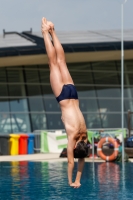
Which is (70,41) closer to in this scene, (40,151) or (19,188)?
(40,151)

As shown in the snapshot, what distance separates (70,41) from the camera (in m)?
36.4

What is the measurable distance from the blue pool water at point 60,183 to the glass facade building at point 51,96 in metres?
12.9

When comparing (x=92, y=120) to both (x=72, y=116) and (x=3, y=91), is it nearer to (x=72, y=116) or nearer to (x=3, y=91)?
(x=3, y=91)

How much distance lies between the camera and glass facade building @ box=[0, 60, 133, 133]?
35062 mm

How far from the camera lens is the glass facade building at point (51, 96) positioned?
3506cm

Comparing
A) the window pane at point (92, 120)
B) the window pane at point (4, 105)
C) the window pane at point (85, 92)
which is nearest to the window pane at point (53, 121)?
the window pane at point (92, 120)

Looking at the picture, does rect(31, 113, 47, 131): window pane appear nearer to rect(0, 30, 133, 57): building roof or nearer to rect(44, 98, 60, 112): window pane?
rect(44, 98, 60, 112): window pane

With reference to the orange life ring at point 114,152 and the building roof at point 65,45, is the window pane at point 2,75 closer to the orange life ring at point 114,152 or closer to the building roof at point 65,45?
the building roof at point 65,45

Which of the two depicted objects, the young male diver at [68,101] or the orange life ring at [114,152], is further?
the orange life ring at [114,152]

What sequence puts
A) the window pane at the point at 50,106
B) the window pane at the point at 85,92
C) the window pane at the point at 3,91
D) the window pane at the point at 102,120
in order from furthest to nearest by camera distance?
the window pane at the point at 85,92
the window pane at the point at 102,120
the window pane at the point at 50,106
the window pane at the point at 3,91

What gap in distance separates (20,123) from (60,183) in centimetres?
1905

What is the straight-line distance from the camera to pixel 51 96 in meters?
36.3

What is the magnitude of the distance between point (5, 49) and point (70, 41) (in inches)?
209

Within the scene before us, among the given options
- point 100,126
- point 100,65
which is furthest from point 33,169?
point 100,65
